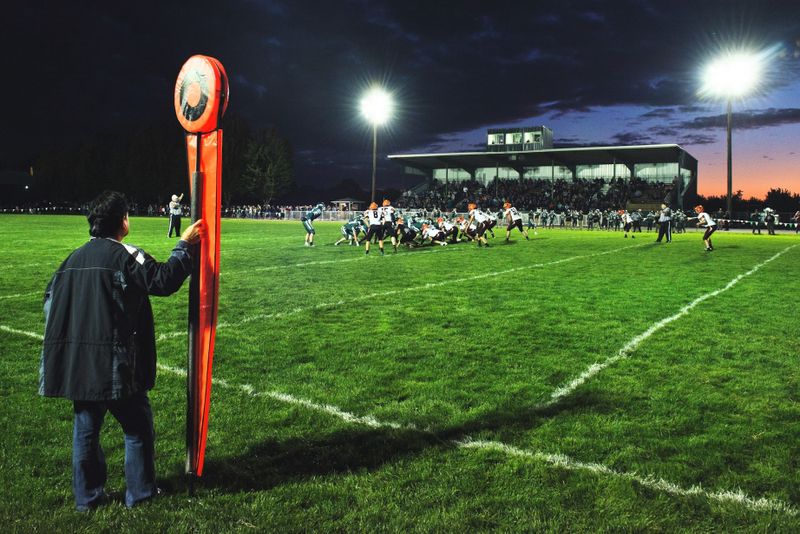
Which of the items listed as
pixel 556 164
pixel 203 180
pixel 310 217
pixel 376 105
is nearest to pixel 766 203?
pixel 556 164

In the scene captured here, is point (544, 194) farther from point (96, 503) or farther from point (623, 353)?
point (96, 503)

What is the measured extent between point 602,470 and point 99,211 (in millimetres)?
3440

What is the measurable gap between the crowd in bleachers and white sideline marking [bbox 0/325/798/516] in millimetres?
57301

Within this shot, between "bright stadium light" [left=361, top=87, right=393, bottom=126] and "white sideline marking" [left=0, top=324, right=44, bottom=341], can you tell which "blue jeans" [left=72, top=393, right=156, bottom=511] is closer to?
"white sideline marking" [left=0, top=324, right=44, bottom=341]

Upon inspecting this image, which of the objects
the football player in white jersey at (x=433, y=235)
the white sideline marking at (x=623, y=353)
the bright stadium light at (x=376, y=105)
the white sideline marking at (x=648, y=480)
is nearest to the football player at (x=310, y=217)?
the football player in white jersey at (x=433, y=235)

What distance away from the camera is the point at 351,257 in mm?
18422

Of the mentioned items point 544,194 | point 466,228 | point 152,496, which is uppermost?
point 544,194

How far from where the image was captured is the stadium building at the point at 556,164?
199 ft

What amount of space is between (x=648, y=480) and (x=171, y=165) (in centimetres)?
8570

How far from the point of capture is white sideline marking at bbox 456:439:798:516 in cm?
343

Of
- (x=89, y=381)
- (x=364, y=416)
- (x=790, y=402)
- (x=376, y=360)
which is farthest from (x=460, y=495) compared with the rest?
(x=790, y=402)

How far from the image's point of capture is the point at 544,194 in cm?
6606

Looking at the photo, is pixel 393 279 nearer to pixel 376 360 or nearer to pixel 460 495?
pixel 376 360

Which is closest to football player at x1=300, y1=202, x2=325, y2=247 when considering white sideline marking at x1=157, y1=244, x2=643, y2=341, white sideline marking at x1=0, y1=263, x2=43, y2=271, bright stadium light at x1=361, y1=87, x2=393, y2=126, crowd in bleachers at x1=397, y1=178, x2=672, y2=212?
white sideline marking at x1=157, y1=244, x2=643, y2=341
